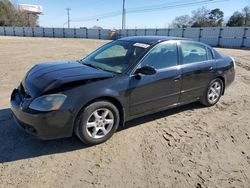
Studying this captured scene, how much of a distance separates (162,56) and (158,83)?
553 mm

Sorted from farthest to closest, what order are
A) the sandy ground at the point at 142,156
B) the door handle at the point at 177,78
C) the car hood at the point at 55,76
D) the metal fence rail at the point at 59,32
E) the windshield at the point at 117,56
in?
the metal fence rail at the point at 59,32, the door handle at the point at 177,78, the windshield at the point at 117,56, the car hood at the point at 55,76, the sandy ground at the point at 142,156

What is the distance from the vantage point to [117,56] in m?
4.71

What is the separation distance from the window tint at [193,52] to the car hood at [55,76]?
179cm

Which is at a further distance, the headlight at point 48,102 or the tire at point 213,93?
the tire at point 213,93

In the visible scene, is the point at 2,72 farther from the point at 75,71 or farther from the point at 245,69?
the point at 245,69

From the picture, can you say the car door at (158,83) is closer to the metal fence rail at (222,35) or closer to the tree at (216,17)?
the metal fence rail at (222,35)

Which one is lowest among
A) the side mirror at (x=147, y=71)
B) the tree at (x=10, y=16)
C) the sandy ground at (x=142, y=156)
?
the sandy ground at (x=142, y=156)

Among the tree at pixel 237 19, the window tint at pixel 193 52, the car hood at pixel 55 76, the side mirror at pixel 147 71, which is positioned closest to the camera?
the car hood at pixel 55 76

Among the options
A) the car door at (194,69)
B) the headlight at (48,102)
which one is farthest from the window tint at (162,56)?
the headlight at (48,102)

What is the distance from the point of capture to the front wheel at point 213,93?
5430mm

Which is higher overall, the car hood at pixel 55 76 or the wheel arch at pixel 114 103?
the car hood at pixel 55 76

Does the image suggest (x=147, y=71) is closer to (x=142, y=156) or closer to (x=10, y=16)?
(x=142, y=156)

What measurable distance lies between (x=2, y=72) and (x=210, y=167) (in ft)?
25.8

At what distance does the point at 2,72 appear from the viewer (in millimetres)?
8672
